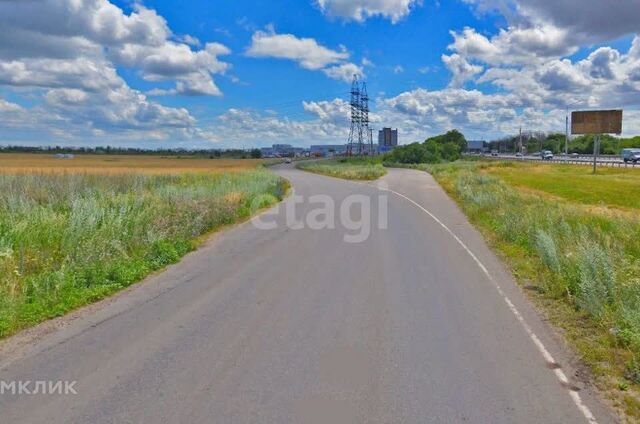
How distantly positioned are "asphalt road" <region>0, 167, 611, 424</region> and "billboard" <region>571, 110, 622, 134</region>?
64.4 meters

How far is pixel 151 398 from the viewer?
15.0 ft

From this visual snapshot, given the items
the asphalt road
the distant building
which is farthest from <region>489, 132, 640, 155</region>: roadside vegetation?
the asphalt road

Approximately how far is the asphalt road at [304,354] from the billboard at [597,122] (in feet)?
211

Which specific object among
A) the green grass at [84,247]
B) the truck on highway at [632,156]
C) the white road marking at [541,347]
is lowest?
the truck on highway at [632,156]

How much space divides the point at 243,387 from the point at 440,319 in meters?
3.24

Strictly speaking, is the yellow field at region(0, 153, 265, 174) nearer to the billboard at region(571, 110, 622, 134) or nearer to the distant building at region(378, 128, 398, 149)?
the billboard at region(571, 110, 622, 134)

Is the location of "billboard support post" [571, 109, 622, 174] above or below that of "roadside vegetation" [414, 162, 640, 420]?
above

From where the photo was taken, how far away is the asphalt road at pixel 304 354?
4.40 metres

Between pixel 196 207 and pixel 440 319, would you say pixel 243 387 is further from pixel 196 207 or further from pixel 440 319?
pixel 196 207

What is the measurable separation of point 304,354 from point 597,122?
70.6 meters

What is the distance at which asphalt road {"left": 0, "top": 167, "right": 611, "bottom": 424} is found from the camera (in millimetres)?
4398

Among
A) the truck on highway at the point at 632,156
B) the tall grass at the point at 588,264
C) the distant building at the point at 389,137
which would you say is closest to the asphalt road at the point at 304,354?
the tall grass at the point at 588,264

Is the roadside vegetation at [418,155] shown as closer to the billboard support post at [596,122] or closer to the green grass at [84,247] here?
the billboard support post at [596,122]

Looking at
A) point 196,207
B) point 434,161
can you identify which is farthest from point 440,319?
point 434,161
